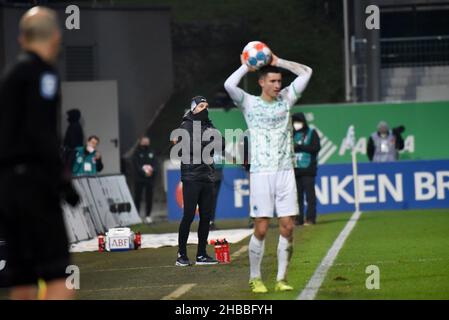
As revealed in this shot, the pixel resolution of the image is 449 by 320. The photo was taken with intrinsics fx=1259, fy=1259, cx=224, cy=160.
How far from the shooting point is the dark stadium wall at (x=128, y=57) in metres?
37.9

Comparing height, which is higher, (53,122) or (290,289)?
(53,122)

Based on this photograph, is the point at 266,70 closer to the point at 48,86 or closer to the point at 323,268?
the point at 323,268

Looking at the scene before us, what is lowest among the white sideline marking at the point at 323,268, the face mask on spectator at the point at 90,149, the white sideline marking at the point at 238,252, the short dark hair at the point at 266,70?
the white sideline marking at the point at 238,252

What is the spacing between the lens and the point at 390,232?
833 inches

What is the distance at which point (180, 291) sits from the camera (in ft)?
42.4

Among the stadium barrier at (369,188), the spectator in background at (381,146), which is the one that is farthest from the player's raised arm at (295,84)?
the spectator in background at (381,146)

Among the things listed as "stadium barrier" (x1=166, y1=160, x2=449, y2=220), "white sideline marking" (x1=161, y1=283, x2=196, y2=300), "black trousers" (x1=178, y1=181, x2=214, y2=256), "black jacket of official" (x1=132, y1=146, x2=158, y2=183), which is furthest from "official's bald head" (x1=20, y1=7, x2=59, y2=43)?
"black jacket of official" (x1=132, y1=146, x2=158, y2=183)

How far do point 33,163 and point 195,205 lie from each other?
8709 mm

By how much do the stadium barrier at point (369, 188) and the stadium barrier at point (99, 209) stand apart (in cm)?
148

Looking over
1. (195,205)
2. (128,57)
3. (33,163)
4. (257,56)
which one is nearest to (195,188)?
(195,205)

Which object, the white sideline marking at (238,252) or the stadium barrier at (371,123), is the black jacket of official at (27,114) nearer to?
the white sideline marking at (238,252)

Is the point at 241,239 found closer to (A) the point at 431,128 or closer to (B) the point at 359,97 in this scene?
(A) the point at 431,128
